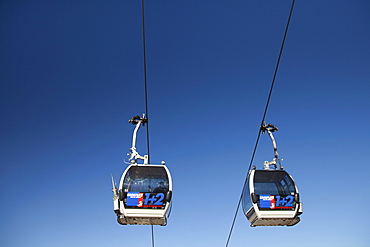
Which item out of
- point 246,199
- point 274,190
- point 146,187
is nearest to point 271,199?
point 274,190

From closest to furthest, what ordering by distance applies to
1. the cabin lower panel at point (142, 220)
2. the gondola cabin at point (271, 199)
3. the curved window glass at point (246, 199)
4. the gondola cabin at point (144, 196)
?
1. the gondola cabin at point (144, 196)
2. the cabin lower panel at point (142, 220)
3. the gondola cabin at point (271, 199)
4. the curved window glass at point (246, 199)

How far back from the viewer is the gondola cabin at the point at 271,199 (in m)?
7.19

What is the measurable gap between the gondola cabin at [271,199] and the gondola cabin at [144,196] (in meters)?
2.03

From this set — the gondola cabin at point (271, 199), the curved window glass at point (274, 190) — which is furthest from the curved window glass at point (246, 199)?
the curved window glass at point (274, 190)

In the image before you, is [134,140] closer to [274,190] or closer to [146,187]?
[146,187]

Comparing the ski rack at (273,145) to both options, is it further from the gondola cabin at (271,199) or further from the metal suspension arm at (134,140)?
the metal suspension arm at (134,140)

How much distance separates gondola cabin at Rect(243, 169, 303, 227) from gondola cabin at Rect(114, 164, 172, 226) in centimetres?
203

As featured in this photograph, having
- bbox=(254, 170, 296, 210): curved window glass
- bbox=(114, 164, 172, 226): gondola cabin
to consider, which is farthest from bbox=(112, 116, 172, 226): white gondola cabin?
bbox=(254, 170, 296, 210): curved window glass

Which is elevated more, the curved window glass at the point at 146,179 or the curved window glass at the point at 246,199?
the curved window glass at the point at 146,179

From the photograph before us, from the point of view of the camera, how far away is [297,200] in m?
7.34

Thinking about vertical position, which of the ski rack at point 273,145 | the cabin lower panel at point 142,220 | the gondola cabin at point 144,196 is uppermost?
the ski rack at point 273,145

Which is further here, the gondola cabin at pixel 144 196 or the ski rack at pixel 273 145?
the ski rack at pixel 273 145

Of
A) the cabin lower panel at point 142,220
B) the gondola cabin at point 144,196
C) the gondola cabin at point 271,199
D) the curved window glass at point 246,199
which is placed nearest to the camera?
the gondola cabin at point 144,196

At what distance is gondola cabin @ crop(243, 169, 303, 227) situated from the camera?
7191 millimetres
